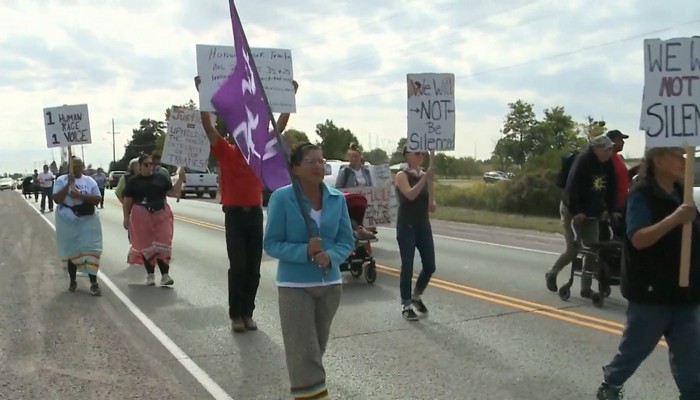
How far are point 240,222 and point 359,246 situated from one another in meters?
3.24

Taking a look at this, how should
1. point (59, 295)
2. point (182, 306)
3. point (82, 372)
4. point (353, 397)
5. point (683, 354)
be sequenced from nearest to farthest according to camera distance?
point (683, 354) < point (353, 397) < point (82, 372) < point (182, 306) < point (59, 295)

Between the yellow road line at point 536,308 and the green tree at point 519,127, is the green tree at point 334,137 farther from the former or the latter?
the yellow road line at point 536,308

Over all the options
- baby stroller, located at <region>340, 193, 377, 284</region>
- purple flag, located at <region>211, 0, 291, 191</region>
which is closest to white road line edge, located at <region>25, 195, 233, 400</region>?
purple flag, located at <region>211, 0, 291, 191</region>

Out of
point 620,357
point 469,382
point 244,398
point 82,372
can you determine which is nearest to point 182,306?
point 82,372

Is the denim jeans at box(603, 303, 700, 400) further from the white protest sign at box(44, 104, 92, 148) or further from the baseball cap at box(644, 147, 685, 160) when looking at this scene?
the white protest sign at box(44, 104, 92, 148)

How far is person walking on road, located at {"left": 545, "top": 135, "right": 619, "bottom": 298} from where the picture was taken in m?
8.79

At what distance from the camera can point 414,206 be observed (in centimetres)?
785

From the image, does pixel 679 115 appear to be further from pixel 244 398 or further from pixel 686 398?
pixel 244 398

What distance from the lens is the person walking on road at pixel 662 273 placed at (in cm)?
448

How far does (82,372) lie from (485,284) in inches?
223

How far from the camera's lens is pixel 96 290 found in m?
9.90

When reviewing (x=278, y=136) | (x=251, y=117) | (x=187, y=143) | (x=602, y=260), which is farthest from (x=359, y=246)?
(x=278, y=136)

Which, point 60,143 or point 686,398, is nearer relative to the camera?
point 686,398

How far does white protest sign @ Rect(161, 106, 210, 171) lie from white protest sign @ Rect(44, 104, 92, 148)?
7.45ft
